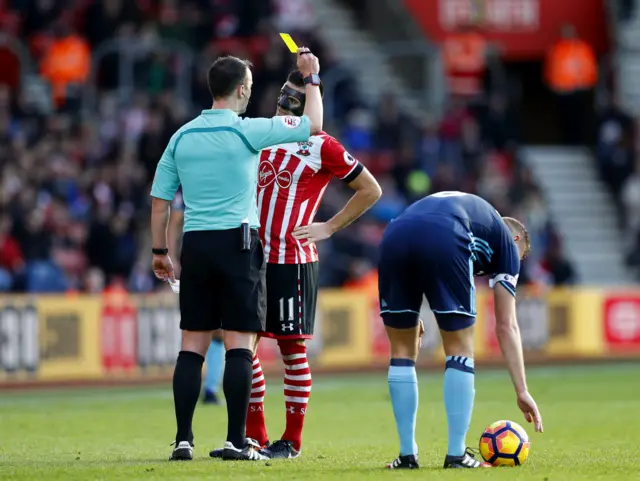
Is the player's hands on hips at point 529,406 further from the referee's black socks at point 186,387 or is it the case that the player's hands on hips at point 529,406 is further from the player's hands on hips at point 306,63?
the player's hands on hips at point 306,63

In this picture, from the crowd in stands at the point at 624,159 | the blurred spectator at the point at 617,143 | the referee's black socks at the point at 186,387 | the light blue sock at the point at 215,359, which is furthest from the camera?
the blurred spectator at the point at 617,143

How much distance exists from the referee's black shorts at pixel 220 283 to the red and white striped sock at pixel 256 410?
788 millimetres

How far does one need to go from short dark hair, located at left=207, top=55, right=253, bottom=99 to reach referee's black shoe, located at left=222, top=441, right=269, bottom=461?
214 centimetres

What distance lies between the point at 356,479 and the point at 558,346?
16774 mm

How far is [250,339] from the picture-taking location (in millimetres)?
9289

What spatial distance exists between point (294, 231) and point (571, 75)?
1999 centimetres

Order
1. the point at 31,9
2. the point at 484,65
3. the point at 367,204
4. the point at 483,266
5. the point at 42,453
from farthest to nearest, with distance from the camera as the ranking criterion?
the point at 484,65 → the point at 31,9 → the point at 42,453 → the point at 367,204 → the point at 483,266

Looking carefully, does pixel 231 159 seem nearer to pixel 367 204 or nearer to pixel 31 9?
pixel 367 204

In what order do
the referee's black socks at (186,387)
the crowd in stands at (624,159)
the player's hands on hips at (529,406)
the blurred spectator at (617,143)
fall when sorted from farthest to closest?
the blurred spectator at (617,143), the crowd in stands at (624,159), the referee's black socks at (186,387), the player's hands on hips at (529,406)

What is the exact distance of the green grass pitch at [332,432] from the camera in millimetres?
8852

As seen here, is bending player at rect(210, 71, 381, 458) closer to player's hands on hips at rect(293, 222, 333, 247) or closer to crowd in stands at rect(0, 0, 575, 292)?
player's hands on hips at rect(293, 222, 333, 247)

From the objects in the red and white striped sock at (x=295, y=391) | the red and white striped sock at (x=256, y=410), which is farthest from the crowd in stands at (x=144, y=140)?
the red and white striped sock at (x=295, y=391)

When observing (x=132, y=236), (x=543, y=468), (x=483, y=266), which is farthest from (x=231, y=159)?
(x=132, y=236)

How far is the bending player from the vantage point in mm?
9805
